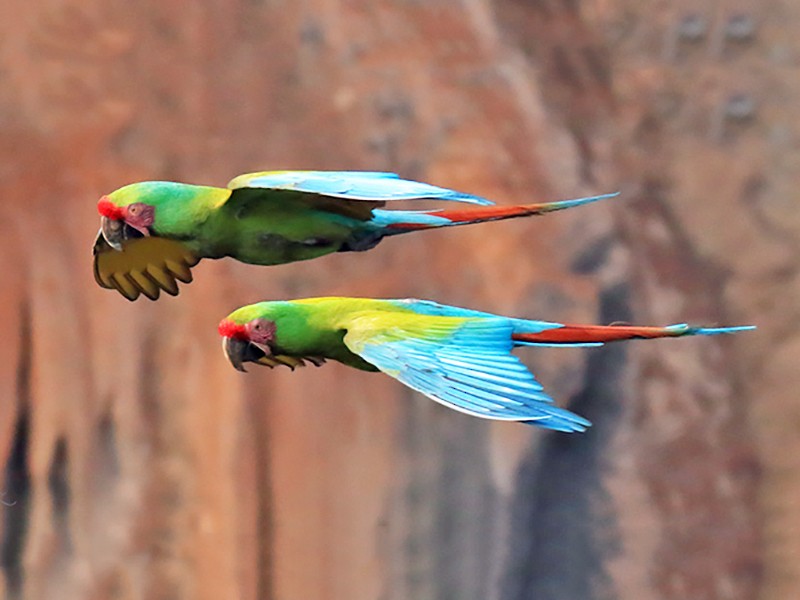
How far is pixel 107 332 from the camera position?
1.29 metres

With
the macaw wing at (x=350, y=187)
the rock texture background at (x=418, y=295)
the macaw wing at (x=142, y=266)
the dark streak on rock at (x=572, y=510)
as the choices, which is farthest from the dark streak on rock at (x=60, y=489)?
the macaw wing at (x=350, y=187)

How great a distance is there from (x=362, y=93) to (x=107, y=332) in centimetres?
34

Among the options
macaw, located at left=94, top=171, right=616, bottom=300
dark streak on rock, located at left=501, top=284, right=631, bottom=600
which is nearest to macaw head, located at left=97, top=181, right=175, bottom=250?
macaw, located at left=94, top=171, right=616, bottom=300

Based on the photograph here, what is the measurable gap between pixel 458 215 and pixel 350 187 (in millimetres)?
47

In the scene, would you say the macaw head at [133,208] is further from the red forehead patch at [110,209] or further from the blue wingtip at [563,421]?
the blue wingtip at [563,421]

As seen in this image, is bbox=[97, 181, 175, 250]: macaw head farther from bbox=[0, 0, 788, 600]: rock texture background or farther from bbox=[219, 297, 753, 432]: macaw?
bbox=[0, 0, 788, 600]: rock texture background

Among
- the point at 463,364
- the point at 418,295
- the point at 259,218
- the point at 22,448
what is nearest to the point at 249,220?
the point at 259,218

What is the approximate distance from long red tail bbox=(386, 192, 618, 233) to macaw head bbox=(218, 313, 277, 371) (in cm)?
7

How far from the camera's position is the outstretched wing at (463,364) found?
0.44m

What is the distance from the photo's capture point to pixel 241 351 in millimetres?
553

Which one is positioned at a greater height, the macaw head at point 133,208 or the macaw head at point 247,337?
the macaw head at point 133,208

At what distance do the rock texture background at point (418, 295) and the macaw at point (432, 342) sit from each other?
696 mm

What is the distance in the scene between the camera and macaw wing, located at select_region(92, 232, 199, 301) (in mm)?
600

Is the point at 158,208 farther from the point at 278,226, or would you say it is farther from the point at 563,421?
the point at 563,421
